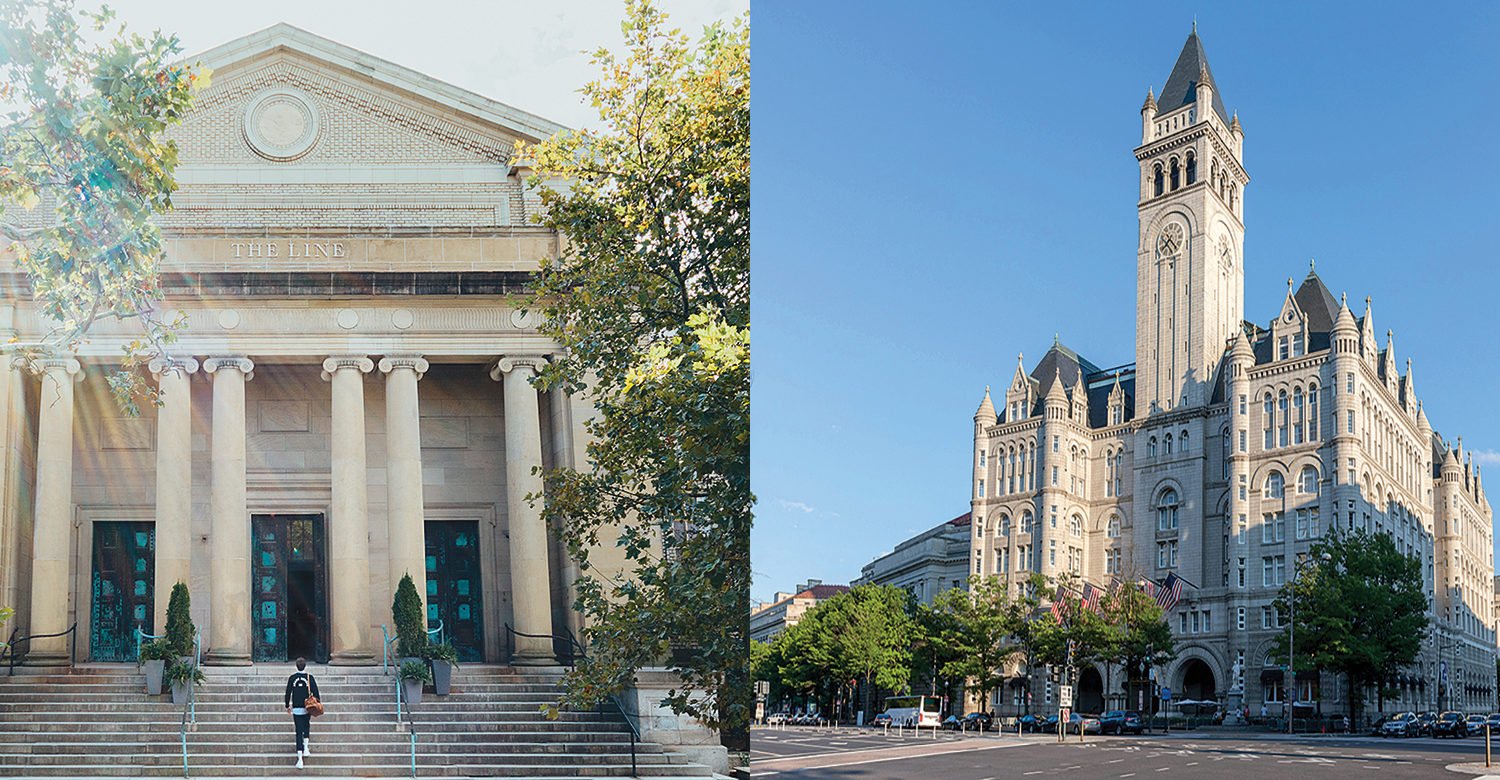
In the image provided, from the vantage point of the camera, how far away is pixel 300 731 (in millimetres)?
7422

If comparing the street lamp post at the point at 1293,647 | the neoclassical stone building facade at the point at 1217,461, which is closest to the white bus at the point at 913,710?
the neoclassical stone building facade at the point at 1217,461

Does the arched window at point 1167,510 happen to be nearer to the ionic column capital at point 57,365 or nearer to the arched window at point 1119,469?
the arched window at point 1119,469

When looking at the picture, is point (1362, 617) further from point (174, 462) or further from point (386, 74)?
point (174, 462)

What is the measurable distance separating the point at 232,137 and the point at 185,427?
1832mm

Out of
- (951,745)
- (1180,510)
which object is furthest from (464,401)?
(1180,510)

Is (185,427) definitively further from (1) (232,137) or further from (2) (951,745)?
(2) (951,745)

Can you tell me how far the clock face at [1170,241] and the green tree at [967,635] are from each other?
93.8 ft

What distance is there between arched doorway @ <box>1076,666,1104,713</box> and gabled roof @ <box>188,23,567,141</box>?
43.2m

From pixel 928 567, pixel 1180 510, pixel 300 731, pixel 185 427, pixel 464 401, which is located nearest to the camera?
pixel 300 731

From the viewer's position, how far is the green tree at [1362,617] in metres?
35.5

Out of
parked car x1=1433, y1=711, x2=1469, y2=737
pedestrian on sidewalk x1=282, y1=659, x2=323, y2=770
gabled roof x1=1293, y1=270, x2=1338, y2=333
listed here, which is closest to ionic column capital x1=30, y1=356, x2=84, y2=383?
pedestrian on sidewalk x1=282, y1=659, x2=323, y2=770

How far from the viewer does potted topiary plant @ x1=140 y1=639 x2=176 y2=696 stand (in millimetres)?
7426

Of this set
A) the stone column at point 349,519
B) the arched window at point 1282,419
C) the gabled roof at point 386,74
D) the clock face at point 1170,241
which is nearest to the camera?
the stone column at point 349,519

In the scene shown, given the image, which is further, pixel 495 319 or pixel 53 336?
pixel 495 319
